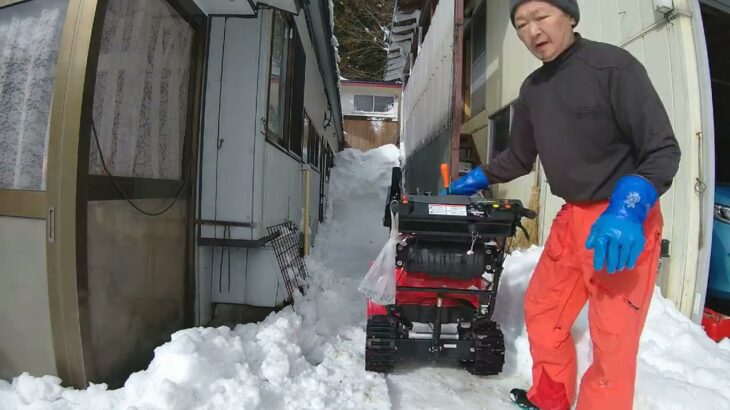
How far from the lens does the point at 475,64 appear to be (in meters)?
9.76

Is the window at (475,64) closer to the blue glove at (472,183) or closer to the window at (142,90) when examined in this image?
the blue glove at (472,183)

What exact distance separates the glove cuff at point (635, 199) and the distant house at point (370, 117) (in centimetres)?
2223

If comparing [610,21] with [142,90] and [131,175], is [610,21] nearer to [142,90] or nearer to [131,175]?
[142,90]

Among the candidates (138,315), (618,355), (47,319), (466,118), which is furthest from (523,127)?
(466,118)

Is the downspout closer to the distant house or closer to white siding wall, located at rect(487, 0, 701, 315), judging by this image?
white siding wall, located at rect(487, 0, 701, 315)

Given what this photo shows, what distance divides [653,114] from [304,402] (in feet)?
7.26

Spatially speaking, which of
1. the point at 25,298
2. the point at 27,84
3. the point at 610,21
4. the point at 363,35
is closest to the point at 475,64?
the point at 610,21

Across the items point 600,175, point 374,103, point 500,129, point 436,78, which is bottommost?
point 600,175

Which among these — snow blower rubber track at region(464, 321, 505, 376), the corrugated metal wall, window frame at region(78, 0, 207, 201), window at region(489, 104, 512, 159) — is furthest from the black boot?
window at region(489, 104, 512, 159)

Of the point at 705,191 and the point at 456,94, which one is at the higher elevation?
the point at 456,94

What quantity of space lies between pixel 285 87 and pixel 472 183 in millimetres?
2478

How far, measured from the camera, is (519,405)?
2609 mm

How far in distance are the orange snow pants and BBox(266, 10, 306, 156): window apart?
2376 millimetres

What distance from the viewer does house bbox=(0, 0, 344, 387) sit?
6.91 ft
